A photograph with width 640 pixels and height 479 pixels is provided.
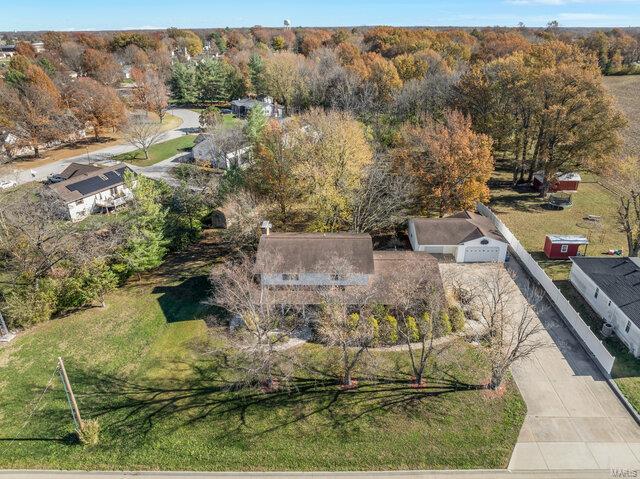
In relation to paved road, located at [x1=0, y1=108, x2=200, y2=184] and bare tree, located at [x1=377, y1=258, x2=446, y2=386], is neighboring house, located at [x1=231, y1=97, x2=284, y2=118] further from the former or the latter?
bare tree, located at [x1=377, y1=258, x2=446, y2=386]

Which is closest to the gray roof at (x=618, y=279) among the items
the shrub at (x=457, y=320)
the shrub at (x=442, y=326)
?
the shrub at (x=457, y=320)

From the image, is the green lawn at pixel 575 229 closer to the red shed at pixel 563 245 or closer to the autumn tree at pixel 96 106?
the red shed at pixel 563 245

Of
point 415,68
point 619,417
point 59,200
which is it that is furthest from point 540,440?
point 415,68

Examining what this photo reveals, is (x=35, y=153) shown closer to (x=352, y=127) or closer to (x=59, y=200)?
(x=59, y=200)

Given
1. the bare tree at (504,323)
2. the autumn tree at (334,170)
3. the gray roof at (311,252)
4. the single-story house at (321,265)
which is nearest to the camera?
the bare tree at (504,323)

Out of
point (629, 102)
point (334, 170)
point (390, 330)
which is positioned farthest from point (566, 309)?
point (629, 102)

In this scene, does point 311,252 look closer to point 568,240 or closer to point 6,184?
point 568,240

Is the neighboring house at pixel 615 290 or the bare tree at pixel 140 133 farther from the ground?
the bare tree at pixel 140 133
